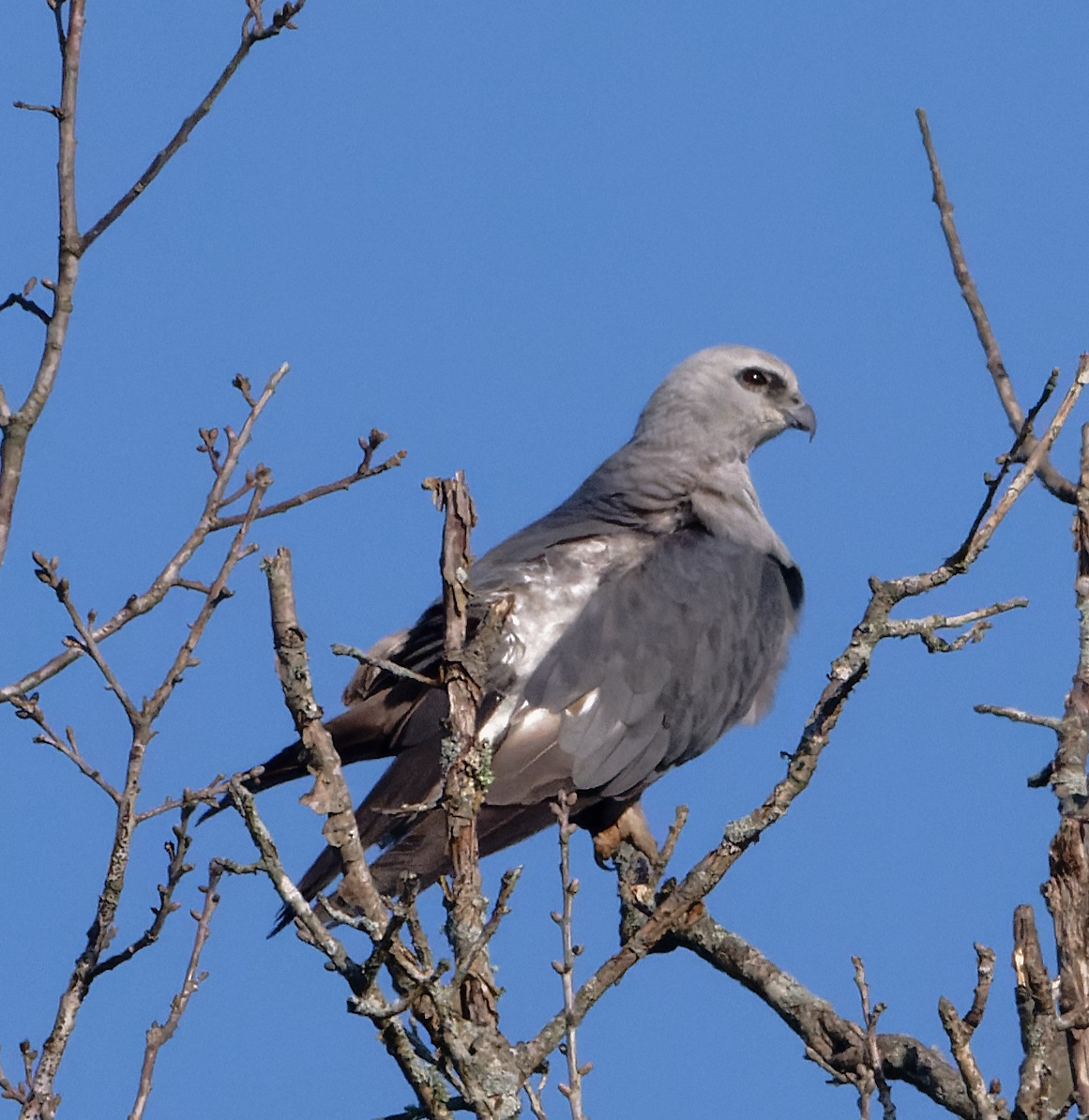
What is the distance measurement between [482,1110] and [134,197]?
8.12 feet

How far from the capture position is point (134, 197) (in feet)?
13.9

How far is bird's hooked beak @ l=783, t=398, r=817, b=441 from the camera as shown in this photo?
779cm

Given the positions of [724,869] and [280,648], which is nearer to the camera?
[280,648]

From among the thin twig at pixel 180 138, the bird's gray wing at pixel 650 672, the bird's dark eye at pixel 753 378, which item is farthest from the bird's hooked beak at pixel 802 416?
the thin twig at pixel 180 138

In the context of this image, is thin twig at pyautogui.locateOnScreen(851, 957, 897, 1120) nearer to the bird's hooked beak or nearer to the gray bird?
the gray bird

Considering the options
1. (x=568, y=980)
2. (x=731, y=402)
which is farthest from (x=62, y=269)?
(x=731, y=402)

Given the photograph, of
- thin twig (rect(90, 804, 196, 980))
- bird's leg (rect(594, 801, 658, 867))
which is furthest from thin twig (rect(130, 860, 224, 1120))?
bird's leg (rect(594, 801, 658, 867))

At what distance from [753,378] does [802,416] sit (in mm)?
302

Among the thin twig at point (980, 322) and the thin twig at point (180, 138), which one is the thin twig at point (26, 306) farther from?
the thin twig at point (980, 322)

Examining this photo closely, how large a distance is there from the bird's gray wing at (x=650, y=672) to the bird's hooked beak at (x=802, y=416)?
42.8 inches

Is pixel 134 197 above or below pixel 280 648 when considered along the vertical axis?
above

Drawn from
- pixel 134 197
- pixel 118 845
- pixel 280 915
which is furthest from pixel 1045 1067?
pixel 134 197

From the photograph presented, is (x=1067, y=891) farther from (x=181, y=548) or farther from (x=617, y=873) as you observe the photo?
(x=617, y=873)

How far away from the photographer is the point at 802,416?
7789 mm
